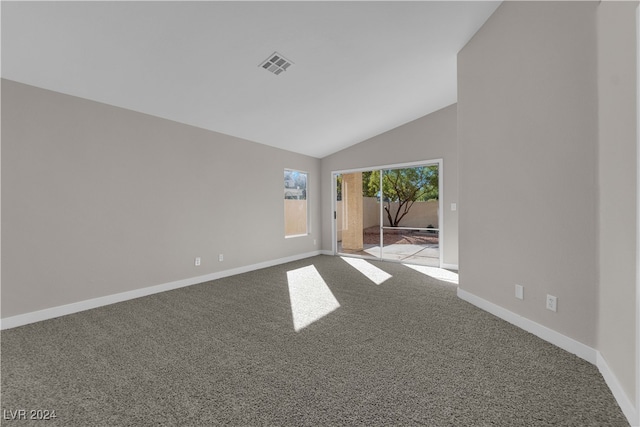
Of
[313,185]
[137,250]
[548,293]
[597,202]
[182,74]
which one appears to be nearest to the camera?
[597,202]

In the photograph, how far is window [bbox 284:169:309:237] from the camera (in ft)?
19.7

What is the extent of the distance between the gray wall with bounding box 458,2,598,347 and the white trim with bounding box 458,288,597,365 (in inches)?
1.8

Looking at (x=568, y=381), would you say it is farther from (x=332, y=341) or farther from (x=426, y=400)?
(x=332, y=341)

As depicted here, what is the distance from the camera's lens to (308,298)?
3.40 m

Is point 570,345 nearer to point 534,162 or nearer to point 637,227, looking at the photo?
point 637,227

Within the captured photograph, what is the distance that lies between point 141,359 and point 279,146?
436 centimetres

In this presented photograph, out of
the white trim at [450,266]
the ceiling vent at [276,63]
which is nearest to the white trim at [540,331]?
the white trim at [450,266]

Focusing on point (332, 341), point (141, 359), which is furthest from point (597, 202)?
Answer: point (141, 359)

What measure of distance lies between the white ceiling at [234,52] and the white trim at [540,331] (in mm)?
2993

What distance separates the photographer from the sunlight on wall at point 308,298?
279 cm

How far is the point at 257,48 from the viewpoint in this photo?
108 inches

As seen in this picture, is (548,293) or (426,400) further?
(548,293)

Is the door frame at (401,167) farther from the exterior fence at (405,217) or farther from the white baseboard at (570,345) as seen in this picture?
the white baseboard at (570,345)

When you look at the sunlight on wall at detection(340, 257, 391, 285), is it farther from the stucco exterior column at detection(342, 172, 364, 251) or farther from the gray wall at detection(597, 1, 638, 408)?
the gray wall at detection(597, 1, 638, 408)
